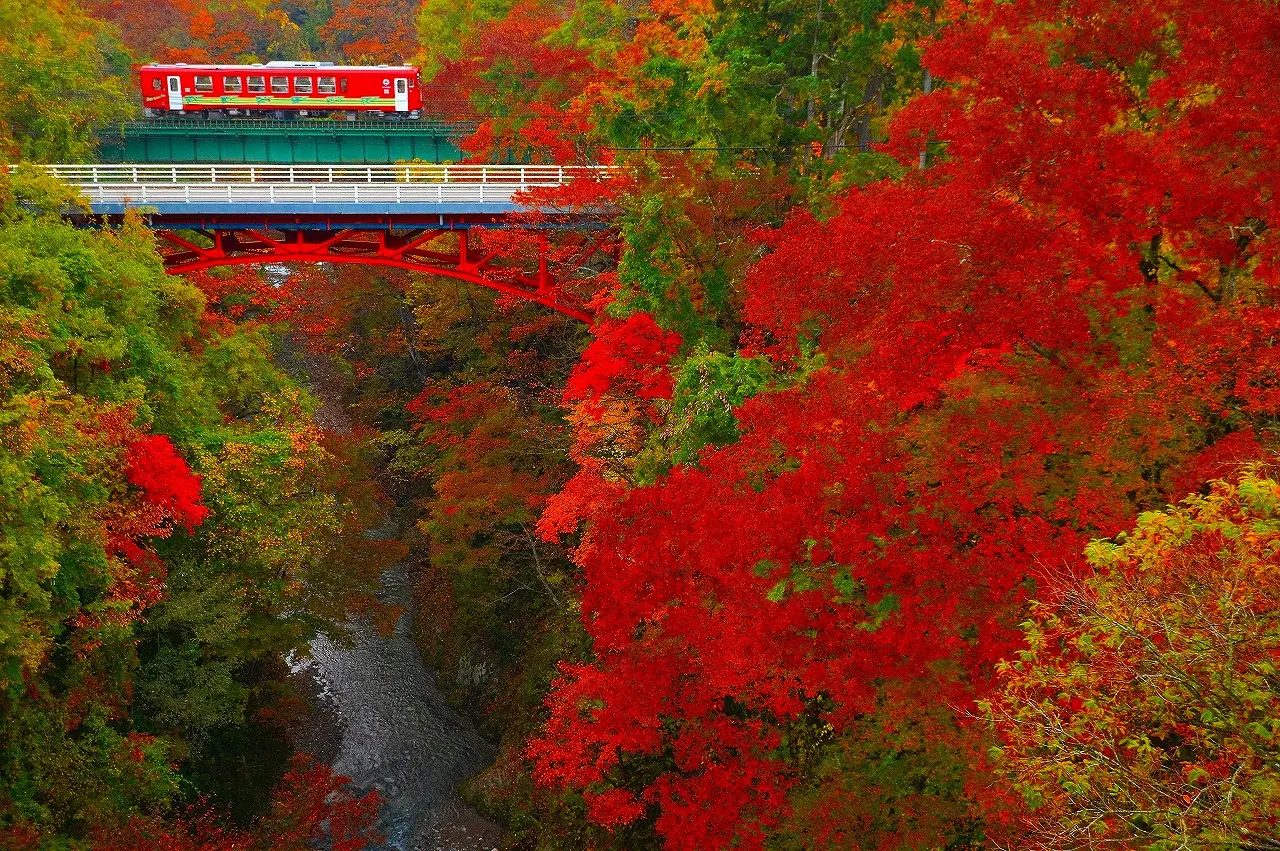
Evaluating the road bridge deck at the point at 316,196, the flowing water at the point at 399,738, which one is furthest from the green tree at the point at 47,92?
the flowing water at the point at 399,738

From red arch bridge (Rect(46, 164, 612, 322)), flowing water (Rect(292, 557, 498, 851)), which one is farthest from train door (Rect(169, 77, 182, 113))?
flowing water (Rect(292, 557, 498, 851))

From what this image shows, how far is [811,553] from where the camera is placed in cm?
1014

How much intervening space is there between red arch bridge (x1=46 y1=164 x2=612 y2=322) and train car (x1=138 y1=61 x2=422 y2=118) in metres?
20.7

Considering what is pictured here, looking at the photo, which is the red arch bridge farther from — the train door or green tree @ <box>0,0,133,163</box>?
the train door

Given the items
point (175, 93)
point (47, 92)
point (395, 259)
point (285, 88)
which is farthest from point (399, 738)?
point (175, 93)

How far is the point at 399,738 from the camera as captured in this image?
66.6ft

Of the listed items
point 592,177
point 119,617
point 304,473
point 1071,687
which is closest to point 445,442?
point 304,473

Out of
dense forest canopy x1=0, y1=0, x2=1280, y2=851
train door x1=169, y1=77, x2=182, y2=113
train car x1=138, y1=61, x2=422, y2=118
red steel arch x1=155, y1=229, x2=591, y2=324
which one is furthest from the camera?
train car x1=138, y1=61, x2=422, y2=118

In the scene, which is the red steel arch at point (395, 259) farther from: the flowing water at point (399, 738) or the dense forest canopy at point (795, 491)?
the flowing water at point (399, 738)

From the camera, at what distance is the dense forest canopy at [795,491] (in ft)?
22.4

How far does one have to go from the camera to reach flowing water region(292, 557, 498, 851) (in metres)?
17.8

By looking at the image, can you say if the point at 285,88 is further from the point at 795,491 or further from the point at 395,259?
the point at 795,491

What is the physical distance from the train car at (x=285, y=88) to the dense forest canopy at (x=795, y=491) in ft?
74.7

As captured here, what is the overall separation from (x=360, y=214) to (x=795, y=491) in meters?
Result: 16.0
